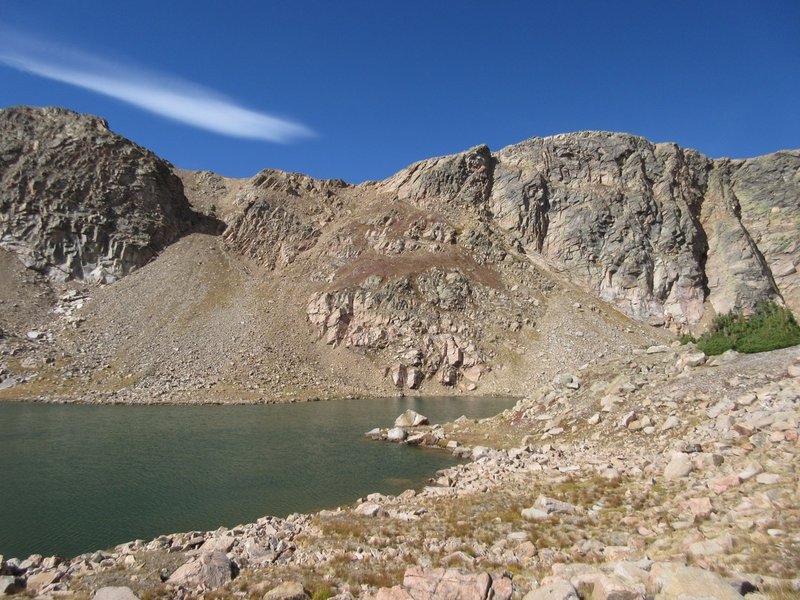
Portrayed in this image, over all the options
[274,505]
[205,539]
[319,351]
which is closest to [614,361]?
[274,505]

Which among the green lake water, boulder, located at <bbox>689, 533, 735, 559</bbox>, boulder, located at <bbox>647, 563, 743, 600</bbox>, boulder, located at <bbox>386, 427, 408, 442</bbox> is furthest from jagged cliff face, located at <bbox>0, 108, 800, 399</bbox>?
boulder, located at <bbox>647, 563, 743, 600</bbox>

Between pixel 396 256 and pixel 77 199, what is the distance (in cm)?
6470

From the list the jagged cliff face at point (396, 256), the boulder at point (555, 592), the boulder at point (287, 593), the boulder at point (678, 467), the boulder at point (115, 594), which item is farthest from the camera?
the jagged cliff face at point (396, 256)

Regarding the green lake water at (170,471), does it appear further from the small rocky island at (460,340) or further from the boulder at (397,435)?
the small rocky island at (460,340)

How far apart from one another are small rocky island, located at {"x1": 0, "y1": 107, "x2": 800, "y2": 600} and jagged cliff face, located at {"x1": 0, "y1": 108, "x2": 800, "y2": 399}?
1.87 feet

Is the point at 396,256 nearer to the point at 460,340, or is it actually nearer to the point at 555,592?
the point at 460,340

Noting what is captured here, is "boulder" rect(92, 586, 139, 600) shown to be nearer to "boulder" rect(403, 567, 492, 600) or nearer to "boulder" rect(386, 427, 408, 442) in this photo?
"boulder" rect(403, 567, 492, 600)

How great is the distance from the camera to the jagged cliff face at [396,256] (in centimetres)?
8181

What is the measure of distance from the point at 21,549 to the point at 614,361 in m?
36.6

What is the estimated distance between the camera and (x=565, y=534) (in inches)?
585

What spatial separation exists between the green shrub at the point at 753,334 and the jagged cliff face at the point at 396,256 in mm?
45498

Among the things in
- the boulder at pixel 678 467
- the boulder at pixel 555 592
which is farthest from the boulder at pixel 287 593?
the boulder at pixel 678 467

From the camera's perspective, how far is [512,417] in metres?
39.2

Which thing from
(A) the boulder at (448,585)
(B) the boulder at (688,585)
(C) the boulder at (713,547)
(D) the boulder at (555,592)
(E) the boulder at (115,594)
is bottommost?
(E) the boulder at (115,594)
